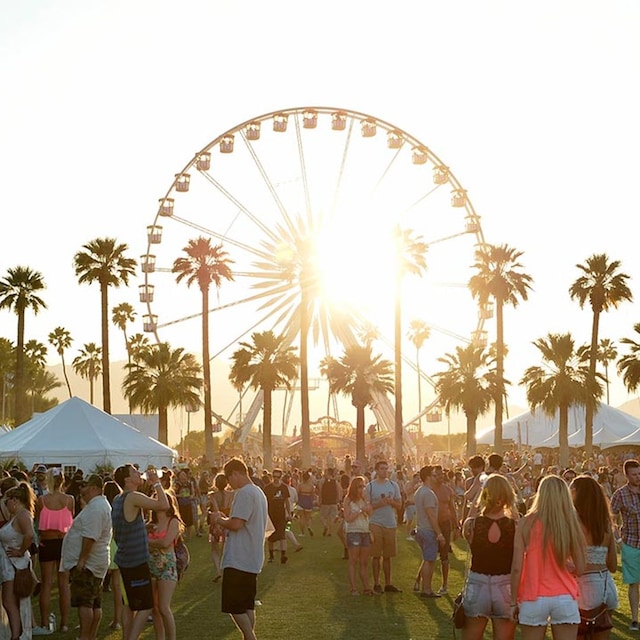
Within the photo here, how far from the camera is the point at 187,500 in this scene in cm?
2444

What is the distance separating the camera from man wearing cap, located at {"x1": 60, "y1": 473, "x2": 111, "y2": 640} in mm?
10914

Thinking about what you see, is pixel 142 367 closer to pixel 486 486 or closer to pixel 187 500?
pixel 187 500

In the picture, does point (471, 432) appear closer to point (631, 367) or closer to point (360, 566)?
point (631, 367)

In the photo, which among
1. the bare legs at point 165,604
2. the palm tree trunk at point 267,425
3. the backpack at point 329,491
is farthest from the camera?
the palm tree trunk at point 267,425

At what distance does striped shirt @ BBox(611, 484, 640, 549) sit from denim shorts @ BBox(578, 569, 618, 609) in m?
4.58

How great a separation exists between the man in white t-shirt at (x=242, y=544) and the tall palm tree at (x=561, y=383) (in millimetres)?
43808

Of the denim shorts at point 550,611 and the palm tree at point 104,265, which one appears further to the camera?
the palm tree at point 104,265

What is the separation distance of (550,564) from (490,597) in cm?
132

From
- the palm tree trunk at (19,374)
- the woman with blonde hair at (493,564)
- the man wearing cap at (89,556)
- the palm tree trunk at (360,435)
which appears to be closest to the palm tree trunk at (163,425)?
the palm tree trunk at (19,374)

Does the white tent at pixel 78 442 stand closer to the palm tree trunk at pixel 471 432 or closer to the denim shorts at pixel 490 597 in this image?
the palm tree trunk at pixel 471 432

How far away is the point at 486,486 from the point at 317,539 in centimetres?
1931

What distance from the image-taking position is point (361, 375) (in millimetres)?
60562

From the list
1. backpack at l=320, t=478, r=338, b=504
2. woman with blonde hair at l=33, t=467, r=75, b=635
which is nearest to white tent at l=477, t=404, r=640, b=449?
backpack at l=320, t=478, r=338, b=504

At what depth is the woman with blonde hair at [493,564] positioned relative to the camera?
8297 millimetres
